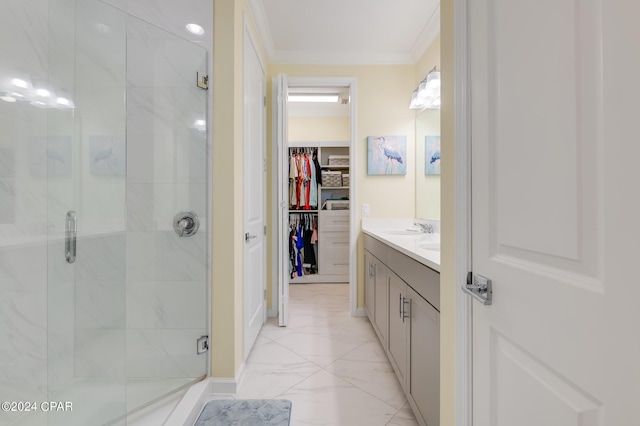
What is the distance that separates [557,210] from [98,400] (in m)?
2.10

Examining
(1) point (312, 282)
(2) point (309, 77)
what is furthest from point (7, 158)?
(1) point (312, 282)

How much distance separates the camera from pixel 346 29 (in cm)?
273

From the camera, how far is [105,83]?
1686 millimetres

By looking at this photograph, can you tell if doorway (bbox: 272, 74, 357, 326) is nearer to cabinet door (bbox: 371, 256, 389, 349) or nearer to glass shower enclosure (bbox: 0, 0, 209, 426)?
cabinet door (bbox: 371, 256, 389, 349)

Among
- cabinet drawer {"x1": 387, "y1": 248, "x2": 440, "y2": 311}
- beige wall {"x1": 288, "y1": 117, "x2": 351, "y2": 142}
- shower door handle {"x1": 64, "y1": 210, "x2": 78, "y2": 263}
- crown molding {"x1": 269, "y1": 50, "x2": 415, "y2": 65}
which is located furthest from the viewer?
beige wall {"x1": 288, "y1": 117, "x2": 351, "y2": 142}

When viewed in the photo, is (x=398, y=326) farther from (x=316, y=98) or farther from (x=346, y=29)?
(x=316, y=98)

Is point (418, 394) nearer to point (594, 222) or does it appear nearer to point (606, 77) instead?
point (594, 222)

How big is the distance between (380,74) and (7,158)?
3036 millimetres

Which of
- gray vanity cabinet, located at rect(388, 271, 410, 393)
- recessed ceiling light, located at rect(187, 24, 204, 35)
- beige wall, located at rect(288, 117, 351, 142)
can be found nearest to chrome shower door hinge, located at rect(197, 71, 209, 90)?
recessed ceiling light, located at rect(187, 24, 204, 35)

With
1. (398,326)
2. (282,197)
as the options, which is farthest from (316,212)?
(398,326)

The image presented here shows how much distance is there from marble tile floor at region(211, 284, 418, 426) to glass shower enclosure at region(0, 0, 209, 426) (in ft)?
1.66

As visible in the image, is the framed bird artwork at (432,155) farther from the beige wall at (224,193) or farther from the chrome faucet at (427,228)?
the beige wall at (224,193)

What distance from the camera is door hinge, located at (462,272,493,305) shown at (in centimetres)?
80

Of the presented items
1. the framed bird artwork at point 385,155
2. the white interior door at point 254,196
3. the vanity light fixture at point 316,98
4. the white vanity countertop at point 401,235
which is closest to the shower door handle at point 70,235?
the white interior door at point 254,196
